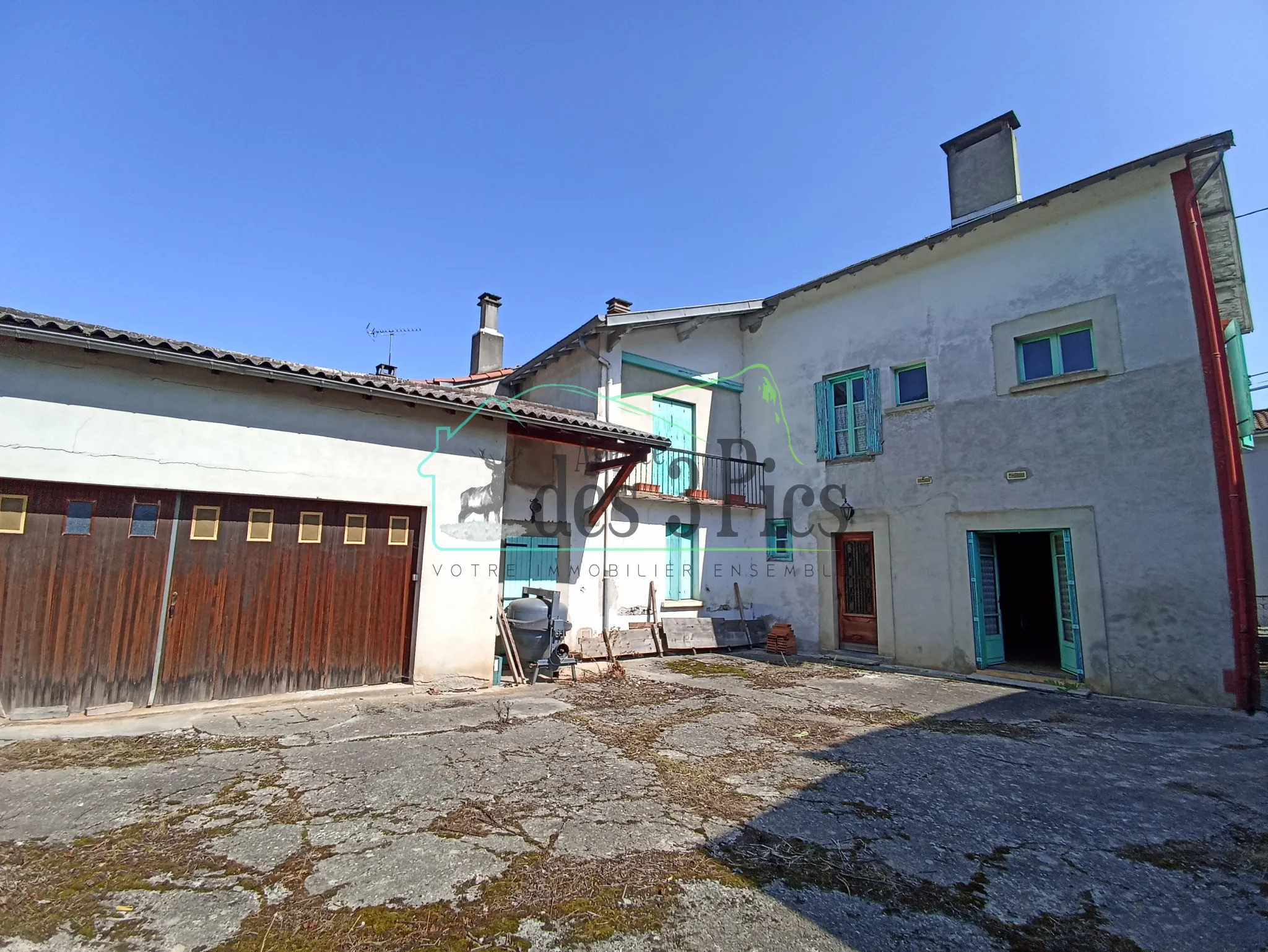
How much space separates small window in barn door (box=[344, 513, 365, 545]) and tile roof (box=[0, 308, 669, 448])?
144 centimetres

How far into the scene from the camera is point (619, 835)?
11.5 ft

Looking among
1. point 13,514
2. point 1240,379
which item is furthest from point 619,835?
point 1240,379

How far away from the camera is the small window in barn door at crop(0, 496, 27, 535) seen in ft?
17.3

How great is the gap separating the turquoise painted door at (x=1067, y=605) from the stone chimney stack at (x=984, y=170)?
18.0 feet

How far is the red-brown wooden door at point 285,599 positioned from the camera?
5.97m

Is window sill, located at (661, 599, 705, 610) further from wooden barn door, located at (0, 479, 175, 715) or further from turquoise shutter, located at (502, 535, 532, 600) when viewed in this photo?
wooden barn door, located at (0, 479, 175, 715)

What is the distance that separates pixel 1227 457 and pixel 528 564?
29.6 feet

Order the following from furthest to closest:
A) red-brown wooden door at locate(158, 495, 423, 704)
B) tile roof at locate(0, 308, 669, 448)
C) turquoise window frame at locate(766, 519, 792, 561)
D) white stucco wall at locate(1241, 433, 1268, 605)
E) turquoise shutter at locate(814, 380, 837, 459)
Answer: white stucco wall at locate(1241, 433, 1268, 605) → turquoise window frame at locate(766, 519, 792, 561) → turquoise shutter at locate(814, 380, 837, 459) → red-brown wooden door at locate(158, 495, 423, 704) → tile roof at locate(0, 308, 669, 448)

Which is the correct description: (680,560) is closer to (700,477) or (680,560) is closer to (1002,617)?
(700,477)

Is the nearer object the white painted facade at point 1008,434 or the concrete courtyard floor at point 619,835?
the concrete courtyard floor at point 619,835

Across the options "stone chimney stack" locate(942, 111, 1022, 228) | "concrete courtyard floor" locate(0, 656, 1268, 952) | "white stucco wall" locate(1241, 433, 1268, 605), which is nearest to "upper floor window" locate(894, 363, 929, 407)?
"stone chimney stack" locate(942, 111, 1022, 228)

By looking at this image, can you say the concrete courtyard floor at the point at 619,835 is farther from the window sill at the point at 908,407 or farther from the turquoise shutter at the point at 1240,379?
the window sill at the point at 908,407

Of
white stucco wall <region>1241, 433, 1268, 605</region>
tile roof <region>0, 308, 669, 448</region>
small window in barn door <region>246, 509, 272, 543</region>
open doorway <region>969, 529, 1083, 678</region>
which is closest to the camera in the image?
tile roof <region>0, 308, 669, 448</region>

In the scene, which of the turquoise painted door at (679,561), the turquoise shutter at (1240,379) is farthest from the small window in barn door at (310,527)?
the turquoise shutter at (1240,379)
